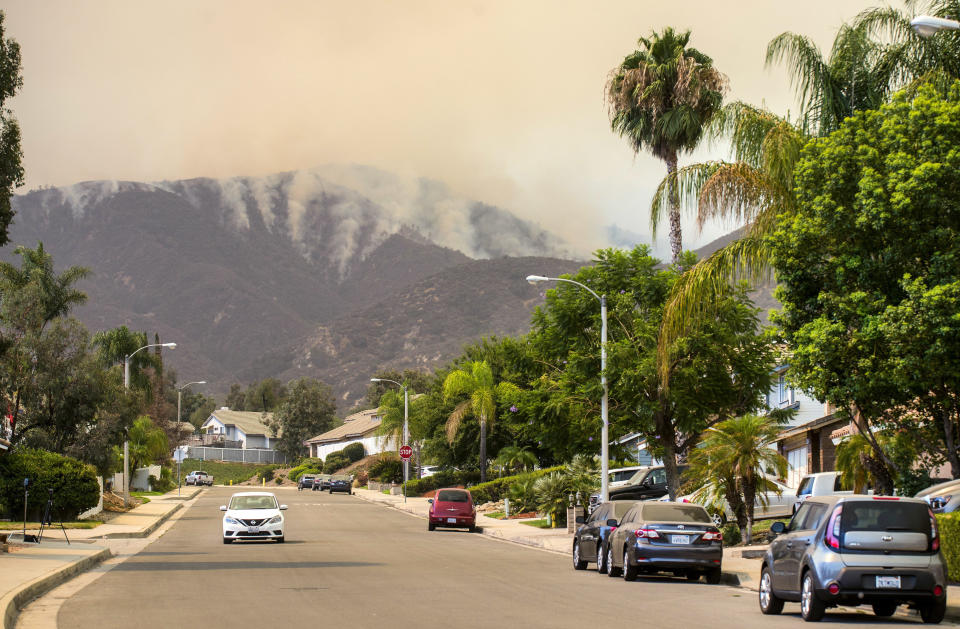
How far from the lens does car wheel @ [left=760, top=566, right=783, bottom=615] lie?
15.5m

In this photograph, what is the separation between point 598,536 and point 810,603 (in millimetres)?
9270

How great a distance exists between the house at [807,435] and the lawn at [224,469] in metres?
90.8

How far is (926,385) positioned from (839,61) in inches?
333

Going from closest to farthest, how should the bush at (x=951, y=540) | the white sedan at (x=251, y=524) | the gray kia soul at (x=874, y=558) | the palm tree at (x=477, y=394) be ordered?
the gray kia soul at (x=874, y=558) < the bush at (x=951, y=540) < the white sedan at (x=251, y=524) < the palm tree at (x=477, y=394)

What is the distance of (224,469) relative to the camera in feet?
433

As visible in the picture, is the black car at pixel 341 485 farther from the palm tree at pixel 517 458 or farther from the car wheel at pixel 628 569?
the car wheel at pixel 628 569

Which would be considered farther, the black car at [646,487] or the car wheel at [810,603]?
the black car at [646,487]

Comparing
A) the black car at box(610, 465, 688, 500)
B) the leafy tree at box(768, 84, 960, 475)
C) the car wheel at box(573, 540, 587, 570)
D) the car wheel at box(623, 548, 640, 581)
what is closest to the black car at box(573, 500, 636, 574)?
the car wheel at box(573, 540, 587, 570)

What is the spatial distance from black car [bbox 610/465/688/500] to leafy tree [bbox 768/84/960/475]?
18.6 m

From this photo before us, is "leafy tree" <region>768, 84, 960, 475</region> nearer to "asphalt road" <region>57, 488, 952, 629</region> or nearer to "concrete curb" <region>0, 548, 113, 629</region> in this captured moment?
"asphalt road" <region>57, 488, 952, 629</region>

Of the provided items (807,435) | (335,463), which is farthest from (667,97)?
(335,463)

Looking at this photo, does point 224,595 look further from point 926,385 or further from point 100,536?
point 100,536

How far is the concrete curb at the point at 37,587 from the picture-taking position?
563 inches

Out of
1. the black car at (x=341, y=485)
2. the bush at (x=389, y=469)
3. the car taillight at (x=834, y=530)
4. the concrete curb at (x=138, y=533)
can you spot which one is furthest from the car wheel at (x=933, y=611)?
the bush at (x=389, y=469)
